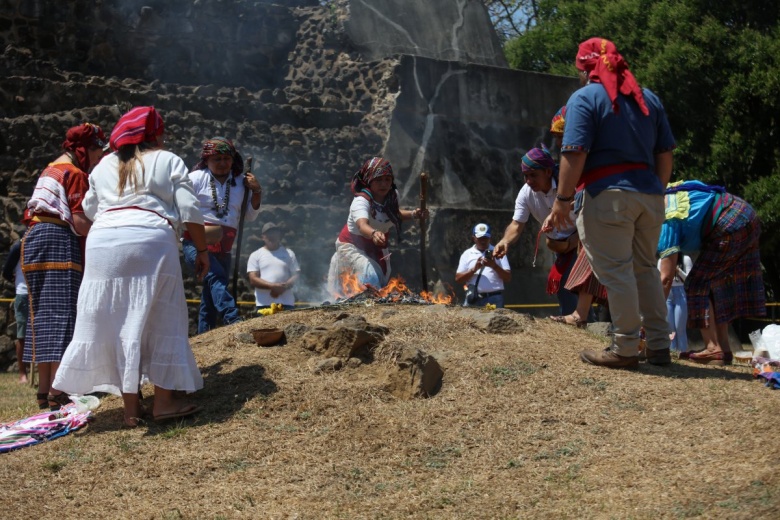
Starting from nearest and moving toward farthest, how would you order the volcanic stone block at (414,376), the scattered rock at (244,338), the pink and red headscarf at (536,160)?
the volcanic stone block at (414,376)
the scattered rock at (244,338)
the pink and red headscarf at (536,160)

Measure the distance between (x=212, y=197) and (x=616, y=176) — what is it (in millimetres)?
4046

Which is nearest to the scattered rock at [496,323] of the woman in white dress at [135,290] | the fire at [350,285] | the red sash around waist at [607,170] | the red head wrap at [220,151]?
the red sash around waist at [607,170]

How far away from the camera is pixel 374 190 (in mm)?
8641

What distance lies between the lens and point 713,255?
7672mm

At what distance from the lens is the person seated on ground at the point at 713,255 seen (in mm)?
7480

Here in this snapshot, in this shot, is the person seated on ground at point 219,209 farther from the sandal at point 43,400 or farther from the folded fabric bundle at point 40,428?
the folded fabric bundle at point 40,428

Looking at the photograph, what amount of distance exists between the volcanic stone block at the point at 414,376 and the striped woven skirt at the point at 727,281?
109 inches

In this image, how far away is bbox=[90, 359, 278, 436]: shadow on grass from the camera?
583 centimetres

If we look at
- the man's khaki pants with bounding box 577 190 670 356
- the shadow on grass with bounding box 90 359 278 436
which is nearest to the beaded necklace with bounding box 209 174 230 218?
the shadow on grass with bounding box 90 359 278 436

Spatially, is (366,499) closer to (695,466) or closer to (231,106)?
(695,466)

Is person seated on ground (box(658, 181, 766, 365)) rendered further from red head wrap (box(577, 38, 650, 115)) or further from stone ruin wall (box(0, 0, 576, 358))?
stone ruin wall (box(0, 0, 576, 358))

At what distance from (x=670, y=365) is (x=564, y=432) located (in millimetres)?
1555

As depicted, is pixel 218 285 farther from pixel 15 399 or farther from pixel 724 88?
pixel 724 88

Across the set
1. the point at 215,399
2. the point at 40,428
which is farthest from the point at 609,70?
the point at 40,428
